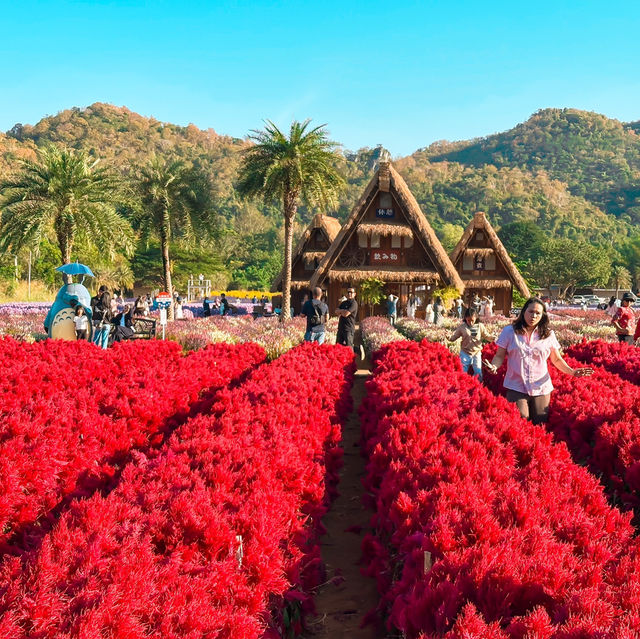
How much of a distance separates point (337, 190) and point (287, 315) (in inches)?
267

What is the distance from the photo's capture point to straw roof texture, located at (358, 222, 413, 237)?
2839 centimetres

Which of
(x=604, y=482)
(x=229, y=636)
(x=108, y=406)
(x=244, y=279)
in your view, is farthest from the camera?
(x=244, y=279)

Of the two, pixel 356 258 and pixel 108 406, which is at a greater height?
pixel 356 258

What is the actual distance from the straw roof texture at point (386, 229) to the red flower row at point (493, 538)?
80.9 feet

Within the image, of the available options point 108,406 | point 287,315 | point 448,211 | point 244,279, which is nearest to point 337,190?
point 287,315

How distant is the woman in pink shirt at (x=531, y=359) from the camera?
17.1 ft

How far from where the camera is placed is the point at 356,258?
1164 inches

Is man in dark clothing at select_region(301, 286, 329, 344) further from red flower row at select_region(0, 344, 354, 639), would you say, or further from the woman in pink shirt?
red flower row at select_region(0, 344, 354, 639)

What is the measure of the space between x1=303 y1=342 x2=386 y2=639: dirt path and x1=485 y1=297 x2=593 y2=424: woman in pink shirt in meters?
1.98

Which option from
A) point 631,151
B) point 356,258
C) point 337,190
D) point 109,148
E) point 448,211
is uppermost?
point 631,151

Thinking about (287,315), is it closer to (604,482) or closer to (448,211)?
(604,482)

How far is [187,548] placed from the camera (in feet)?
7.82

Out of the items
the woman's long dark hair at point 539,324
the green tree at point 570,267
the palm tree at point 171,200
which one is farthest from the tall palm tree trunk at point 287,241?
the green tree at point 570,267

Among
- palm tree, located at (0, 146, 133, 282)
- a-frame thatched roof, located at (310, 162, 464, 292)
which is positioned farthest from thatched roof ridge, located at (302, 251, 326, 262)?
palm tree, located at (0, 146, 133, 282)
